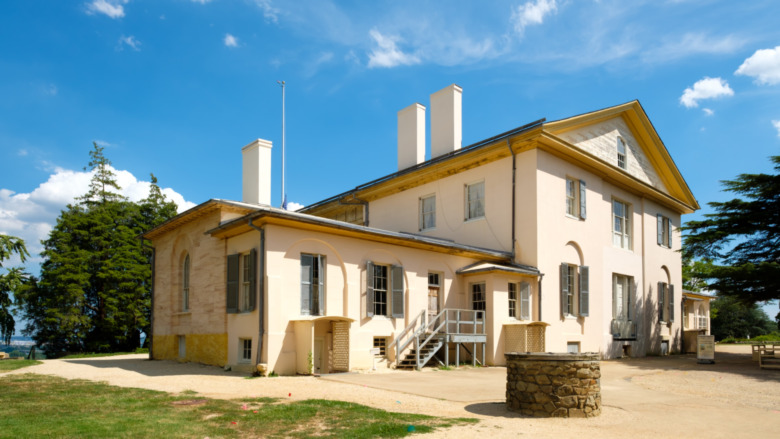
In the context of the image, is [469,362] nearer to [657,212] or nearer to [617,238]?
[617,238]

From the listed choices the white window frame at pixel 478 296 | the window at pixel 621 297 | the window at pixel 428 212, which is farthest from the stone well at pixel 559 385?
the window at pixel 621 297

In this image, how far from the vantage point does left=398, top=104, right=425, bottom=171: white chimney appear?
27.7 meters

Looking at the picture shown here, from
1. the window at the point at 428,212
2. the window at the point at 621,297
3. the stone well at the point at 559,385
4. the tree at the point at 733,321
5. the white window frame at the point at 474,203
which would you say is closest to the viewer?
the stone well at the point at 559,385

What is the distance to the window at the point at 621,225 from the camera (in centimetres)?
2634

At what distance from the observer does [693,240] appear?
2575cm

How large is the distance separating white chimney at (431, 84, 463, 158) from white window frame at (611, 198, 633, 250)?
7.78 m

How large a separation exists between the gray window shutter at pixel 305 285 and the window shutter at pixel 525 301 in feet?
26.6

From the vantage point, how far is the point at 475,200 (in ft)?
77.3

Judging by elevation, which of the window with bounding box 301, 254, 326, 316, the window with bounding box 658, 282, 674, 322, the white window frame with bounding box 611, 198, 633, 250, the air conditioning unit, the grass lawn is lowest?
the air conditioning unit

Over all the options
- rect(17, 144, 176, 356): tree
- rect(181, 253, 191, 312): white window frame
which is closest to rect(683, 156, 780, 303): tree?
rect(181, 253, 191, 312): white window frame

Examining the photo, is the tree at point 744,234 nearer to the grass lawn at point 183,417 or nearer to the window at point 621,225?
the window at point 621,225

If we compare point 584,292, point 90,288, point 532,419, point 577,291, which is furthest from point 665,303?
point 90,288

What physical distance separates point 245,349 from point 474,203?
10895 mm

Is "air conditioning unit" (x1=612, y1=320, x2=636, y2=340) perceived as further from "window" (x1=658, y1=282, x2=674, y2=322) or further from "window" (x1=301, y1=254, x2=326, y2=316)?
"window" (x1=301, y1=254, x2=326, y2=316)
